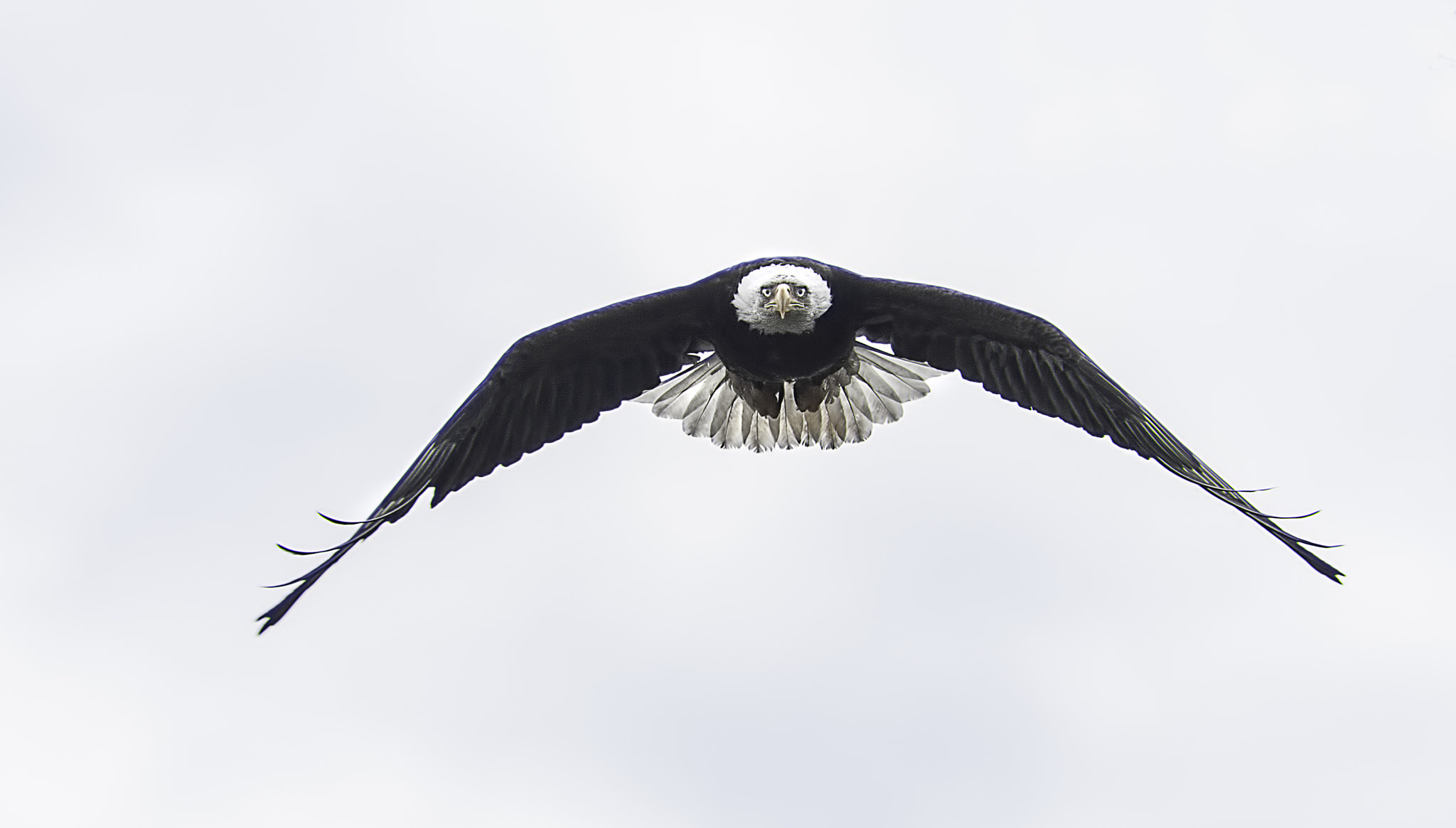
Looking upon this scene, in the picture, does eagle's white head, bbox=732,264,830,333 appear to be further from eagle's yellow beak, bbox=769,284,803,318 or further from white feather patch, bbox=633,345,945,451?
white feather patch, bbox=633,345,945,451

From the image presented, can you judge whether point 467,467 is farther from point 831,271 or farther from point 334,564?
point 831,271

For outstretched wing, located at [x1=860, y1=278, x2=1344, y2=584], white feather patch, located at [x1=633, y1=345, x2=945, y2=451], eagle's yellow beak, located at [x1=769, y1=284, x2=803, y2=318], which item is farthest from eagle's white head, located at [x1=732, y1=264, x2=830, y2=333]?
white feather patch, located at [x1=633, y1=345, x2=945, y2=451]

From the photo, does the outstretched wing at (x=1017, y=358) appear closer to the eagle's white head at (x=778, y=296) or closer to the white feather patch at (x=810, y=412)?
the eagle's white head at (x=778, y=296)

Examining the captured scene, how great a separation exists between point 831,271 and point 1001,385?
110cm

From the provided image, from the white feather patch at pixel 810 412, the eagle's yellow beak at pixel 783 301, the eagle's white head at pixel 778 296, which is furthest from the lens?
the white feather patch at pixel 810 412

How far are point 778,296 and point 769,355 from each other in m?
0.45

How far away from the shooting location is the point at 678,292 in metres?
9.12

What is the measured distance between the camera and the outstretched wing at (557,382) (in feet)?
28.6

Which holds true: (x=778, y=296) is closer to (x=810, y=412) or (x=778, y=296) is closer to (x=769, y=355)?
(x=769, y=355)

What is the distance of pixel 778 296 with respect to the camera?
8594mm

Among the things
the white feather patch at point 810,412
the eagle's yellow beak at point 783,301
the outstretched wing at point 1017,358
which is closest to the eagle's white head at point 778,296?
the eagle's yellow beak at point 783,301

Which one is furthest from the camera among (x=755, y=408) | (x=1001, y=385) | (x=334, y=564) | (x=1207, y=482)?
(x=755, y=408)

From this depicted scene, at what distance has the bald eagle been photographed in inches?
344

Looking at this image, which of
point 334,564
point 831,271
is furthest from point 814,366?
point 334,564
